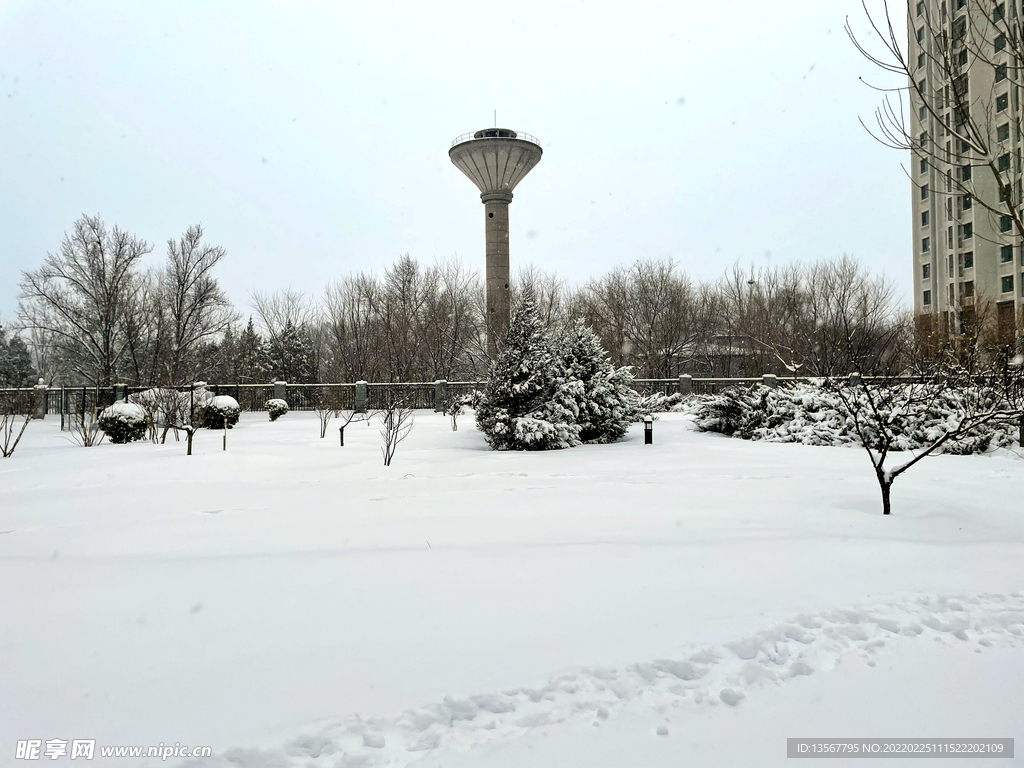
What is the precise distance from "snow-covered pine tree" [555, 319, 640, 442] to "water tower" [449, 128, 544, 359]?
1658cm

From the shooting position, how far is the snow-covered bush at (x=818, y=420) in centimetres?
1027

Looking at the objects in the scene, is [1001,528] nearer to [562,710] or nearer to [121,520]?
[562,710]

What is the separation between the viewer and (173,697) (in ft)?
8.57

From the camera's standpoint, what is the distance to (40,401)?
24.4 m

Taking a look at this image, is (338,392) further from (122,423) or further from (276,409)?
(122,423)

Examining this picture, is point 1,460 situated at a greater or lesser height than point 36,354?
lesser

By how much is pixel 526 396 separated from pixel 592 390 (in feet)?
4.93

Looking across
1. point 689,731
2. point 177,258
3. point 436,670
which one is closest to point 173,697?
point 436,670

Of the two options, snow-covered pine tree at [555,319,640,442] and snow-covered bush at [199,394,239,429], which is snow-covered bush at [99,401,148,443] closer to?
snow-covered bush at [199,394,239,429]

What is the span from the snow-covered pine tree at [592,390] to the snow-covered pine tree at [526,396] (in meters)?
0.29

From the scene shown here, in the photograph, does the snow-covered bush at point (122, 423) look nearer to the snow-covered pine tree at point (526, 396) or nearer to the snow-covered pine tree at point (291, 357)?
the snow-covered pine tree at point (526, 396)

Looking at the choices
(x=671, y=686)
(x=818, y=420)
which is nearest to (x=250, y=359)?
(x=818, y=420)

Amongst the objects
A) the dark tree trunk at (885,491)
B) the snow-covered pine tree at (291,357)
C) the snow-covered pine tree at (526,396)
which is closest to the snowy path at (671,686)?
the dark tree trunk at (885,491)

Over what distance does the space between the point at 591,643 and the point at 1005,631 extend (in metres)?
2.26
